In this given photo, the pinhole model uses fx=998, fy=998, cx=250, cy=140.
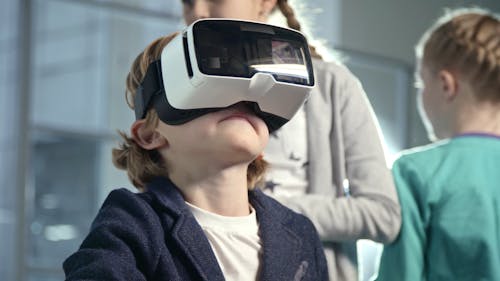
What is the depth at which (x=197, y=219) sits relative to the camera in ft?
3.70

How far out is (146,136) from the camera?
1180mm

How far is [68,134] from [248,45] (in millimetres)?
2806

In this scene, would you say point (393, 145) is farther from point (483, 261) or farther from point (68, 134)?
point (483, 261)

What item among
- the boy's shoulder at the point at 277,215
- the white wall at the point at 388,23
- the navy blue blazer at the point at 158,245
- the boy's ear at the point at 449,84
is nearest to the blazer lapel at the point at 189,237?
the navy blue blazer at the point at 158,245

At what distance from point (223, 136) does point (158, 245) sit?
0.45 feet

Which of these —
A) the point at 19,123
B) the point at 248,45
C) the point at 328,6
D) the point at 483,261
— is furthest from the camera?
the point at 328,6

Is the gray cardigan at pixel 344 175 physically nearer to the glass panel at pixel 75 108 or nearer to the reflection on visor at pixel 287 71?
the reflection on visor at pixel 287 71

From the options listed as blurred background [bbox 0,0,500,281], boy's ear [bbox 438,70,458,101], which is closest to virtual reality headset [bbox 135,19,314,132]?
boy's ear [bbox 438,70,458,101]

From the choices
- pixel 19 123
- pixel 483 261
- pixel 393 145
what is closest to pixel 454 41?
pixel 483 261

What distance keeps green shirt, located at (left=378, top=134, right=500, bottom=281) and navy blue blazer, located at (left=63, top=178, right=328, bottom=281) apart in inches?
17.9

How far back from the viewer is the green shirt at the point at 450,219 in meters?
1.59

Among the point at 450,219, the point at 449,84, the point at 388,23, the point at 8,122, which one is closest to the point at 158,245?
the point at 450,219

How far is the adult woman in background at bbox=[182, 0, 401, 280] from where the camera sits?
149cm

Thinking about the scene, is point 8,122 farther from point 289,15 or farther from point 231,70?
point 231,70
